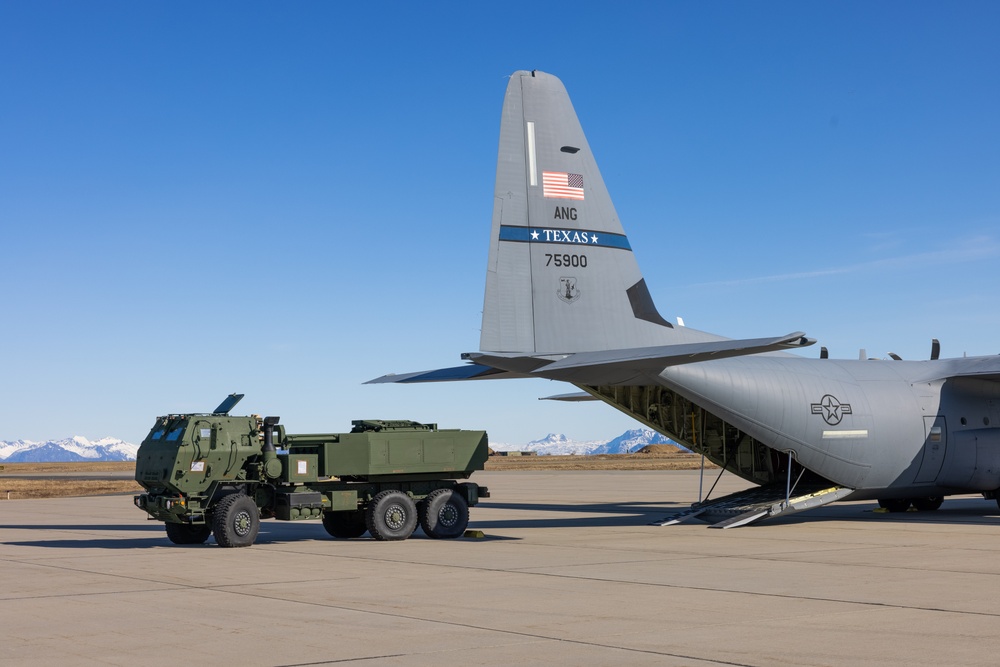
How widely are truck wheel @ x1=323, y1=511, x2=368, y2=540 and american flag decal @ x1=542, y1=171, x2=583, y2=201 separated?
7.22 m

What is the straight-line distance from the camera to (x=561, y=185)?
803 inches

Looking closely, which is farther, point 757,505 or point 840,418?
point 840,418

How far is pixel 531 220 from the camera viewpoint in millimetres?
19891

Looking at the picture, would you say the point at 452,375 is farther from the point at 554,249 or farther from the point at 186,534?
the point at 186,534

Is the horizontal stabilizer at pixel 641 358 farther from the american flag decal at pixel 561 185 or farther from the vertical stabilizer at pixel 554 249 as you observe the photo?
the american flag decal at pixel 561 185

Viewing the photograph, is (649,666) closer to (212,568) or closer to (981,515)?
(212,568)

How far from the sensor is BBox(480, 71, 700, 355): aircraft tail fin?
19.4 metres

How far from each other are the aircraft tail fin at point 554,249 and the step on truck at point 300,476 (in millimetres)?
2794

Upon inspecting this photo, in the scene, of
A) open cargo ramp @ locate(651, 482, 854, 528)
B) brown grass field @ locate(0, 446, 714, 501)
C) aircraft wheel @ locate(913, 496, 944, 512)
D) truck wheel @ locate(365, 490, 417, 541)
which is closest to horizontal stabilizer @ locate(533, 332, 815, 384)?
truck wheel @ locate(365, 490, 417, 541)

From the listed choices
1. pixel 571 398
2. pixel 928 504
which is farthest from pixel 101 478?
pixel 928 504

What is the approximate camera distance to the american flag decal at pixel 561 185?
2019cm

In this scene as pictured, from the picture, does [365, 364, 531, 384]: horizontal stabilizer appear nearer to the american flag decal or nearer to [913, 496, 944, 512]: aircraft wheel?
the american flag decal

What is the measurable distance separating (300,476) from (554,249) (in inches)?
246

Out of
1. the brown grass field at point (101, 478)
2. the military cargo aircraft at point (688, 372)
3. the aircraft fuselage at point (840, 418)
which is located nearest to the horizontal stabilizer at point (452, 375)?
the military cargo aircraft at point (688, 372)
